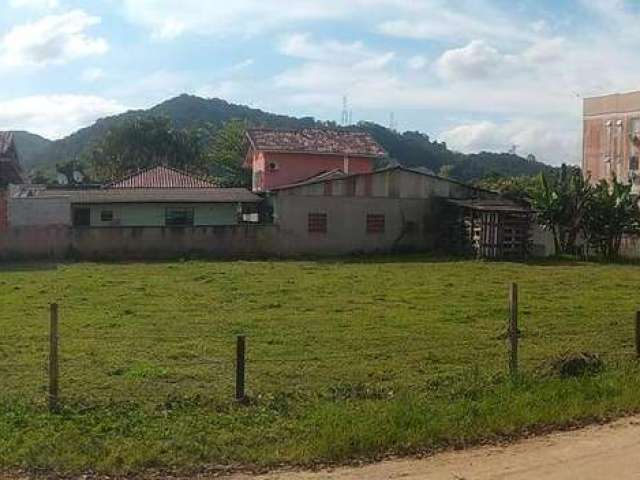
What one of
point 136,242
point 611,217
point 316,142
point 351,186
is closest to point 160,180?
point 316,142

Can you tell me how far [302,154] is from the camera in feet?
148

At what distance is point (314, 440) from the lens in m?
7.04

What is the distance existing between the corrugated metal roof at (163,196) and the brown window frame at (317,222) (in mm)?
3279

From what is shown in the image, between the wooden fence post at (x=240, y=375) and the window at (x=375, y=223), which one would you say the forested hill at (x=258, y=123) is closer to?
the window at (x=375, y=223)

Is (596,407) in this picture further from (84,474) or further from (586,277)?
(586,277)

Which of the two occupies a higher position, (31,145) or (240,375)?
(31,145)

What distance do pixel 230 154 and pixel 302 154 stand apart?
767 inches

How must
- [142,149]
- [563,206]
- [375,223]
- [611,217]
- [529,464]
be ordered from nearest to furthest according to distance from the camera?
[529,464], [611,217], [563,206], [375,223], [142,149]

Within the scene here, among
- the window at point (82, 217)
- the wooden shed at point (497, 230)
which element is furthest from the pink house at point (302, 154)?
the wooden shed at point (497, 230)

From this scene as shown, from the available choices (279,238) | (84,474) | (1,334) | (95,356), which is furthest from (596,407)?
(279,238)

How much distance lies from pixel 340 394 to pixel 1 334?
6679 millimetres

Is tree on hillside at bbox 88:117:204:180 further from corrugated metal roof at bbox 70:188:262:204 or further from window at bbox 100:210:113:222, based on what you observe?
window at bbox 100:210:113:222

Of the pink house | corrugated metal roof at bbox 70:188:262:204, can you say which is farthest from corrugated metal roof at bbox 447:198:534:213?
the pink house

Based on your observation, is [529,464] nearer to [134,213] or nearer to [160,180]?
[134,213]
